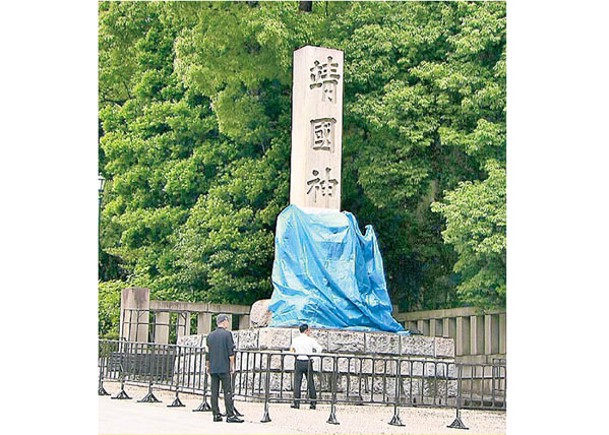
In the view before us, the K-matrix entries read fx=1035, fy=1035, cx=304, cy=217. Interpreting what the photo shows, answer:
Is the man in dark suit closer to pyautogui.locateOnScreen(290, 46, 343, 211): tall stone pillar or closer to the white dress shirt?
the white dress shirt

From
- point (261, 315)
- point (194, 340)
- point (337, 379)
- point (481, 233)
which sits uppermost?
point (481, 233)

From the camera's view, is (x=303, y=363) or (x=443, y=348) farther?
(x=443, y=348)

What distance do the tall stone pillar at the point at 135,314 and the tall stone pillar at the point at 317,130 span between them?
3.57 metres

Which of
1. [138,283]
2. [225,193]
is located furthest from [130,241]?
[225,193]

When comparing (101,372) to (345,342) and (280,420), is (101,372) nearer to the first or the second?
(345,342)

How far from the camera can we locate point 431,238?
17.9m

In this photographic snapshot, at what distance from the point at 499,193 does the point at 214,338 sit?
5.83 meters

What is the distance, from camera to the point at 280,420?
10.3 metres

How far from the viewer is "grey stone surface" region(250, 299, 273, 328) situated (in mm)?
14219

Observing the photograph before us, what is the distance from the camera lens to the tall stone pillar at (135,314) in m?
16.5

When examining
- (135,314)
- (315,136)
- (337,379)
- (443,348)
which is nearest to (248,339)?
(337,379)

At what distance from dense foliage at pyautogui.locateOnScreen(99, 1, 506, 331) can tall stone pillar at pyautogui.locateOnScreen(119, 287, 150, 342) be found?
4.27ft

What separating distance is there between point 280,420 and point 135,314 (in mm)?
6832

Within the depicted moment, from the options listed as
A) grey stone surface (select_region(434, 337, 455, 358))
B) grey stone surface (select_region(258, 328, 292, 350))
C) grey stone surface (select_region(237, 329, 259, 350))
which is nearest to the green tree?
grey stone surface (select_region(434, 337, 455, 358))
